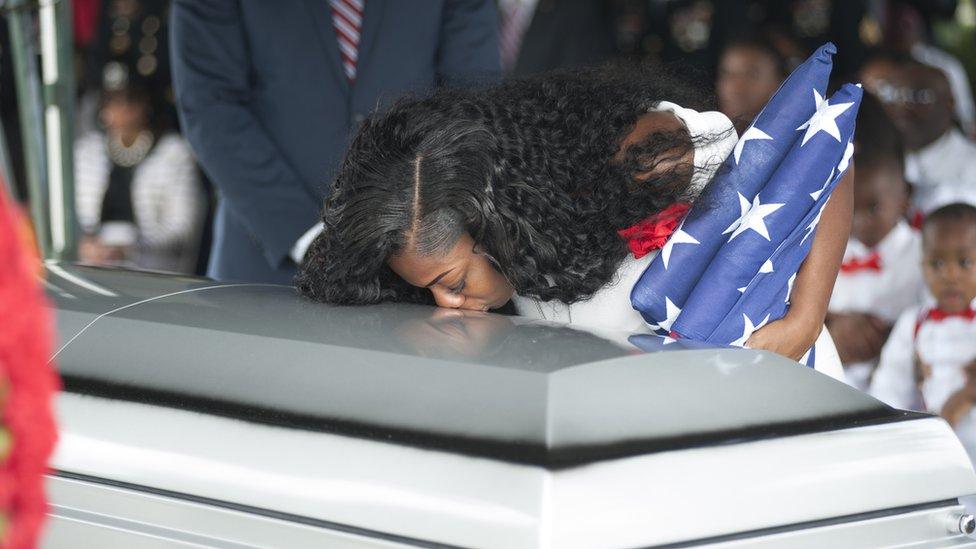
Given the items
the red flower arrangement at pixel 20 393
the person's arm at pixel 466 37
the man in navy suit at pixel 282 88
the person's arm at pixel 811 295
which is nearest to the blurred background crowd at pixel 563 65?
the person's arm at pixel 466 37

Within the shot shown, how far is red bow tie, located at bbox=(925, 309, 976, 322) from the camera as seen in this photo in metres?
2.46

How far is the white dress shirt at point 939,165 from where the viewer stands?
3.19m

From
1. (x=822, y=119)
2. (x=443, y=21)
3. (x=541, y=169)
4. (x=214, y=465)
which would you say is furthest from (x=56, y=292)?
(x=443, y=21)

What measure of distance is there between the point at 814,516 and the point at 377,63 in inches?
52.1

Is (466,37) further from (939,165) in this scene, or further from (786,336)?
(939,165)

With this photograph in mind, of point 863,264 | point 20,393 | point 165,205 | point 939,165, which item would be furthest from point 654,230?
point 165,205

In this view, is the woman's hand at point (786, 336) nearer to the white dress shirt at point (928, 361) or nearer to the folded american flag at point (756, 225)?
Result: the folded american flag at point (756, 225)

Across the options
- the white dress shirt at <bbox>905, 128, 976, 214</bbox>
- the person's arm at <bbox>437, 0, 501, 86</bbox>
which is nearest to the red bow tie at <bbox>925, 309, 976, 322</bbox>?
the white dress shirt at <bbox>905, 128, 976, 214</bbox>

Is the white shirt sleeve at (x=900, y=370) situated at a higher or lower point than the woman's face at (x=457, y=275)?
lower

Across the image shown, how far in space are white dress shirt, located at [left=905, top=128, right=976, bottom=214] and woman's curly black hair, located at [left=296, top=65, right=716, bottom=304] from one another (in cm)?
193

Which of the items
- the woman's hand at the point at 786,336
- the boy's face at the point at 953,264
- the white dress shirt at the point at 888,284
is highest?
the woman's hand at the point at 786,336

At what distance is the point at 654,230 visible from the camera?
4.48 feet

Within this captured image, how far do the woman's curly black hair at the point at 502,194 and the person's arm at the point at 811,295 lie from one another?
18 cm

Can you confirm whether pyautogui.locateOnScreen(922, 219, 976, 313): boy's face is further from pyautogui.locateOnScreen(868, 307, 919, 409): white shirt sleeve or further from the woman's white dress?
the woman's white dress
